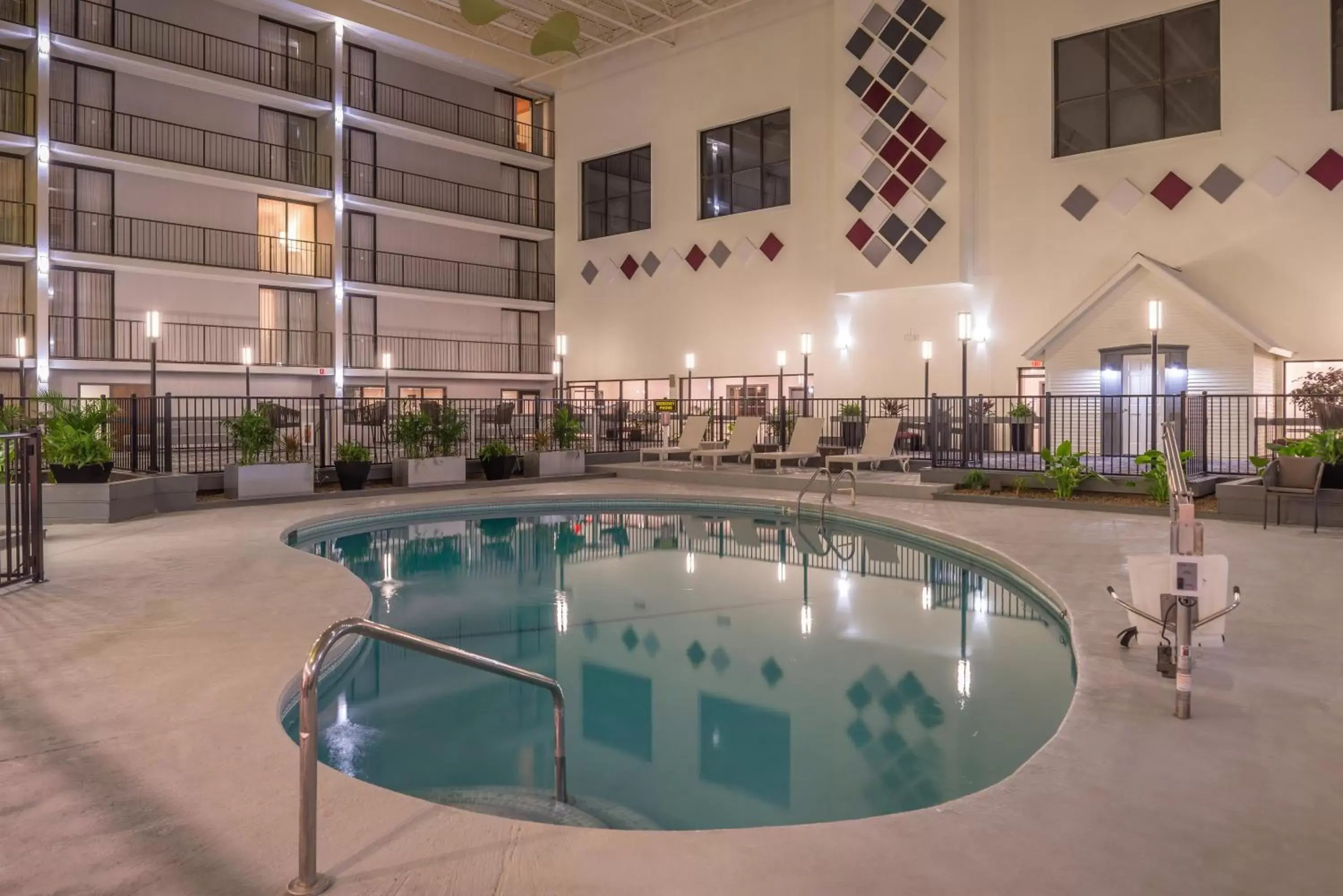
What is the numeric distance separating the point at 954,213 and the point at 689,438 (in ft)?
28.3

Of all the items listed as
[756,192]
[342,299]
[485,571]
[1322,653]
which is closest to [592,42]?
[756,192]

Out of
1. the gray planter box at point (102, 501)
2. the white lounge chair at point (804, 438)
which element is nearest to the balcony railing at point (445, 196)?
the white lounge chair at point (804, 438)

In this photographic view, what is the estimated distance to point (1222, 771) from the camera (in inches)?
137

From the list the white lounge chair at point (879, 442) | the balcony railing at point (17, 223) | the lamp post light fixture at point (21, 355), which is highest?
the balcony railing at point (17, 223)

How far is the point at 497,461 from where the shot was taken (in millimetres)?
17344

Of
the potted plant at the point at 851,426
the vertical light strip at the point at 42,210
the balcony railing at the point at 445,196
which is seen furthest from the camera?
the balcony railing at the point at 445,196

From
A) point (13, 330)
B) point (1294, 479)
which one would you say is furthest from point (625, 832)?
point (13, 330)

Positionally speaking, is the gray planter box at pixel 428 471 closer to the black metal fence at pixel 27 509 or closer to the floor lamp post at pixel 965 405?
the black metal fence at pixel 27 509

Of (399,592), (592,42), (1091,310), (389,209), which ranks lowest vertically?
(399,592)

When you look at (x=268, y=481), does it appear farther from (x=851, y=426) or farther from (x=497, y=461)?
(x=851, y=426)

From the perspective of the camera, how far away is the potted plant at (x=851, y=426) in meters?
22.2

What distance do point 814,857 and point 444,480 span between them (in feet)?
47.4

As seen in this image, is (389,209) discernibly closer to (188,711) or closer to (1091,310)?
(1091,310)

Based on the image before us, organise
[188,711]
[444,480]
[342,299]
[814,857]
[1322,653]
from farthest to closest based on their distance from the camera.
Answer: [342,299] → [444,480] → [1322,653] → [188,711] → [814,857]
